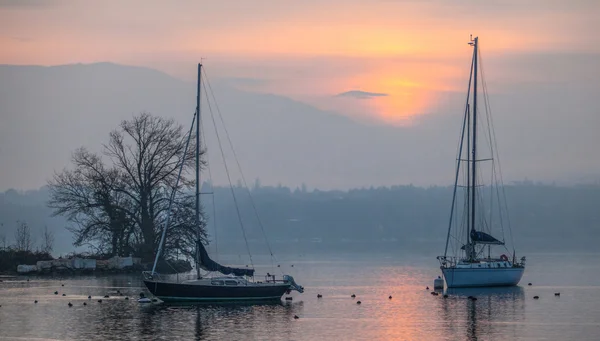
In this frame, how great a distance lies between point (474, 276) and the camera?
68.8 m

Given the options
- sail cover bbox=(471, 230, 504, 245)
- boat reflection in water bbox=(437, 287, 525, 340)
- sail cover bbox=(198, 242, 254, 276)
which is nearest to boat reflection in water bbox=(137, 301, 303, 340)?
sail cover bbox=(198, 242, 254, 276)

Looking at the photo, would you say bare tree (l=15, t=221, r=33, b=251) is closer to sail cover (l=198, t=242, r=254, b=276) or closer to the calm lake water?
the calm lake water

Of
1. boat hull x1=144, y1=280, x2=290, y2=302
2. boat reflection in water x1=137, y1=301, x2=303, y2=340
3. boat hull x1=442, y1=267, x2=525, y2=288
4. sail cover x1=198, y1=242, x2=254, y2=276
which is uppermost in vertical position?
sail cover x1=198, y1=242, x2=254, y2=276

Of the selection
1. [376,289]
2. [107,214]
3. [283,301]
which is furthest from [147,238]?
[283,301]

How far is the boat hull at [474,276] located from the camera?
224 ft

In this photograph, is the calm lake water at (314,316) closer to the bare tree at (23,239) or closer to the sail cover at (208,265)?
the sail cover at (208,265)

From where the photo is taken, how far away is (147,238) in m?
84.8

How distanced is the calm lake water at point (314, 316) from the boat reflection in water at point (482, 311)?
0.06 m

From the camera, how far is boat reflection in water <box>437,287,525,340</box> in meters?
46.4

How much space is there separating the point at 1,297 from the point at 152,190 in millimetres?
28189

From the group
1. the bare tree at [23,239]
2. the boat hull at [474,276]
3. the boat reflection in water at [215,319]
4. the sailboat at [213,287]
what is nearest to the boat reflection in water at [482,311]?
the boat hull at [474,276]

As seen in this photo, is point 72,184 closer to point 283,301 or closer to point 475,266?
point 283,301

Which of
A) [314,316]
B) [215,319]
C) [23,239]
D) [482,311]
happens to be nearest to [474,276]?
[482,311]

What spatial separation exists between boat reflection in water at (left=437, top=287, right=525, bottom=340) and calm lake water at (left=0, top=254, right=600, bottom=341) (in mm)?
55
